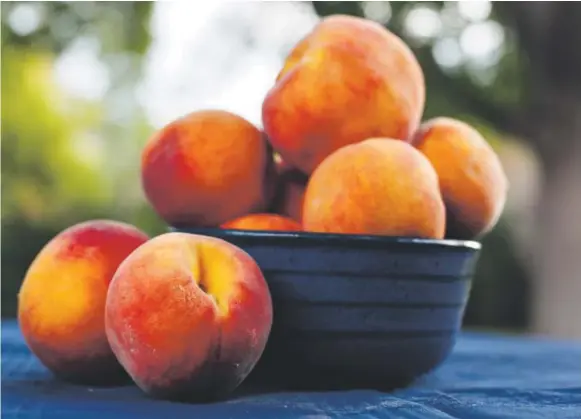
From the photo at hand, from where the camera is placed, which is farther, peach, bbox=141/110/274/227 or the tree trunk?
the tree trunk

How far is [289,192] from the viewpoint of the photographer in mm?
860

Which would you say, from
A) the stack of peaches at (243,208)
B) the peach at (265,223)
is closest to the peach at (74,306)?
the stack of peaches at (243,208)

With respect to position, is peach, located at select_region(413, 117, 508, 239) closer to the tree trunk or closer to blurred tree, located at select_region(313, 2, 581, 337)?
blurred tree, located at select_region(313, 2, 581, 337)

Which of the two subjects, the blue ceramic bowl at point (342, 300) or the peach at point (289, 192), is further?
the peach at point (289, 192)

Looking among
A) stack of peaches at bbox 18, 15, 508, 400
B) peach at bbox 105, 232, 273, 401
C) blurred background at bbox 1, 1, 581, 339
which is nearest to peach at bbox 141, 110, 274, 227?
stack of peaches at bbox 18, 15, 508, 400

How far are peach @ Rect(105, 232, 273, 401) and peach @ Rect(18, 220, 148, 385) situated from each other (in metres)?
0.07

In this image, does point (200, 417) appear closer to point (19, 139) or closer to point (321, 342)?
point (321, 342)

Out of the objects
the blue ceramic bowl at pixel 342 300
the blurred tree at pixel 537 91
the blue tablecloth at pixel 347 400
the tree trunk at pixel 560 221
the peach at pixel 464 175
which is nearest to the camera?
the blue tablecloth at pixel 347 400

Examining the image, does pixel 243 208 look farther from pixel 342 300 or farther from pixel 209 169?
pixel 342 300

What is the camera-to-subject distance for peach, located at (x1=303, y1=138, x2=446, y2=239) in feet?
2.36

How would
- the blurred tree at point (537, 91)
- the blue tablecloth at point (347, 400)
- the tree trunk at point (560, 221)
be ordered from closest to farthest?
the blue tablecloth at point (347, 400), the blurred tree at point (537, 91), the tree trunk at point (560, 221)

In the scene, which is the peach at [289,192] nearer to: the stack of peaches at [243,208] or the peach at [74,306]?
the stack of peaches at [243,208]

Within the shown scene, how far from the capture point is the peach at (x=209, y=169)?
80 cm

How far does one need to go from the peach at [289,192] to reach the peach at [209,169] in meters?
0.02
